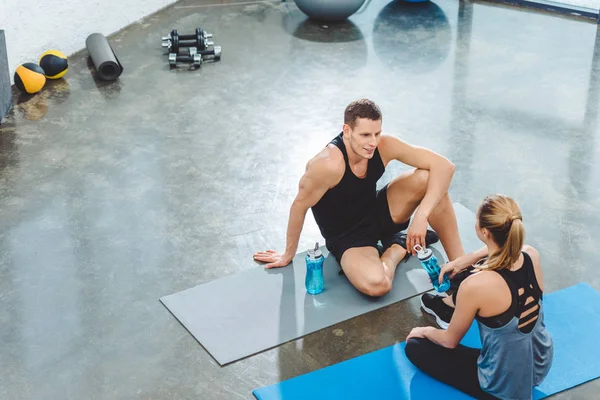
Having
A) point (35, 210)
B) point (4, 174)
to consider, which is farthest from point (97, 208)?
point (4, 174)

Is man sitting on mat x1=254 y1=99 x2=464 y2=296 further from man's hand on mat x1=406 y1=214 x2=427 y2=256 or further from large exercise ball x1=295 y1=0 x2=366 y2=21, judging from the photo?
large exercise ball x1=295 y1=0 x2=366 y2=21

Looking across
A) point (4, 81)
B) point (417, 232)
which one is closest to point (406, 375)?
point (417, 232)

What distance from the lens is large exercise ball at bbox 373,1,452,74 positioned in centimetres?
666

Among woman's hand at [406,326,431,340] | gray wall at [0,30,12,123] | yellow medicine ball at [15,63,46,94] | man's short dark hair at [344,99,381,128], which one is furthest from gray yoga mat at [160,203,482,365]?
yellow medicine ball at [15,63,46,94]

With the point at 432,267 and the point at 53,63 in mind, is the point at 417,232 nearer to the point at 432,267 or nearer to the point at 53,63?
the point at 432,267

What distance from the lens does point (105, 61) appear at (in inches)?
243

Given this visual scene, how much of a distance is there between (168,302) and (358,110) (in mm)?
1261

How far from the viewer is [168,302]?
375cm

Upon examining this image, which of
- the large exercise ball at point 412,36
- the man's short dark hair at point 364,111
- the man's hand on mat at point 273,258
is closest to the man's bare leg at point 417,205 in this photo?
the man's short dark hair at point 364,111

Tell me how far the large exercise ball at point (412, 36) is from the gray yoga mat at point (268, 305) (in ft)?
9.68

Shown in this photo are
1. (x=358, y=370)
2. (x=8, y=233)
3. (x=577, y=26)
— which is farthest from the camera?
(x=577, y=26)

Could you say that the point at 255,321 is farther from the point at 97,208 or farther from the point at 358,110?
the point at 97,208

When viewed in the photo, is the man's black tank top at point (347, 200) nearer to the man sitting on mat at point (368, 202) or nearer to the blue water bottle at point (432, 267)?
the man sitting on mat at point (368, 202)

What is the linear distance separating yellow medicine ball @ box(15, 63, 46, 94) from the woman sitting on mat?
3.99m
